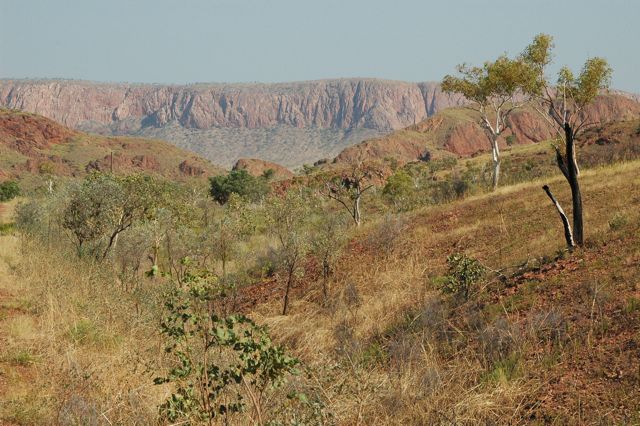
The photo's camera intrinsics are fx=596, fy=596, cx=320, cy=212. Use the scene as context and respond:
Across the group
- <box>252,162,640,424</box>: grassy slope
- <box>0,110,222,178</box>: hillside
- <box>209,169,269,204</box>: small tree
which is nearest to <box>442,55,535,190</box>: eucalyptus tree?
<box>252,162,640,424</box>: grassy slope

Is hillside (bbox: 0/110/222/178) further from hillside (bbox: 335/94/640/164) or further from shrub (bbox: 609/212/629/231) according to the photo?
shrub (bbox: 609/212/629/231)

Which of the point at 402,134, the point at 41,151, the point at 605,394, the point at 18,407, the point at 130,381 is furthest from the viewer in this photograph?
the point at 402,134

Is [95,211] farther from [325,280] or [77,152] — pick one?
[77,152]

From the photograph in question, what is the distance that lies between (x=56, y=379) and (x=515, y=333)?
6.26 m

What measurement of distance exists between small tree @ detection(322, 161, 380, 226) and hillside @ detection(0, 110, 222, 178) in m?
42.4

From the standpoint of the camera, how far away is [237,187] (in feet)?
221

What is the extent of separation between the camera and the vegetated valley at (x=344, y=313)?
235 inches

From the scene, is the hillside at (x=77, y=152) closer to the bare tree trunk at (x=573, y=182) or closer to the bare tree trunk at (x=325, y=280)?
the bare tree trunk at (x=325, y=280)

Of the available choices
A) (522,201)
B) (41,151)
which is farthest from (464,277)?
(41,151)

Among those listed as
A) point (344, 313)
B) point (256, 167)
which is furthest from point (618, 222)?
point (256, 167)

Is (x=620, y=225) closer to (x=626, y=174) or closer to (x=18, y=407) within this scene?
(x=626, y=174)

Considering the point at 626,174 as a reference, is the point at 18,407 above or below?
below

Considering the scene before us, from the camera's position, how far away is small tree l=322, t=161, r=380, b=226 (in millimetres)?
35662

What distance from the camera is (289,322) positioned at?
14.1 metres
